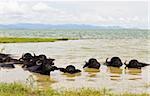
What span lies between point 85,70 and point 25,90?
11.5m

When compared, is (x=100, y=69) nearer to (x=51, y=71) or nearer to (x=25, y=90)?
(x=51, y=71)

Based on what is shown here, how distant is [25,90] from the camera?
45.7 feet

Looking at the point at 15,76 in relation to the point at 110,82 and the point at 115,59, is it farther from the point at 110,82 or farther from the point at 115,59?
the point at 115,59

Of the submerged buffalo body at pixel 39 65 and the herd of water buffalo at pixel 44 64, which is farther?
the herd of water buffalo at pixel 44 64

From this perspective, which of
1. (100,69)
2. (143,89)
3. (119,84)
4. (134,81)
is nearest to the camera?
(143,89)

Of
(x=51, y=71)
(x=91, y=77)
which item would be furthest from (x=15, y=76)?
(x=91, y=77)

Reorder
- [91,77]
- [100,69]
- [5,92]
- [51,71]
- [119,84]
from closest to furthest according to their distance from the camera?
[5,92] < [119,84] < [91,77] < [51,71] < [100,69]

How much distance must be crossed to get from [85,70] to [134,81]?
5.43 metres

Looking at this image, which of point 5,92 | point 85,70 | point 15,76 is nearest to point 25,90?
point 5,92

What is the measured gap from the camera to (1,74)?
2283cm

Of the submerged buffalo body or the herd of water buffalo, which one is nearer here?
the submerged buffalo body

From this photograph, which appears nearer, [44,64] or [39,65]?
[44,64]

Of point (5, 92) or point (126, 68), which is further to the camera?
point (126, 68)

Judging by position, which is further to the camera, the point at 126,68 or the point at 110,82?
the point at 126,68
